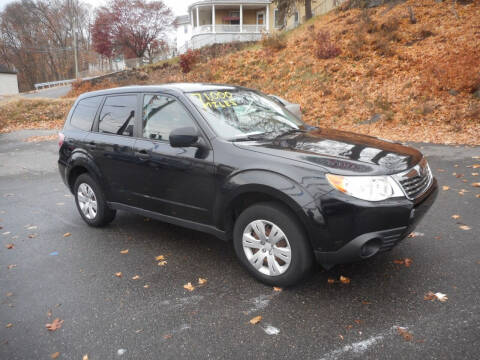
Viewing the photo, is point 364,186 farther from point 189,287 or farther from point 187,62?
point 187,62

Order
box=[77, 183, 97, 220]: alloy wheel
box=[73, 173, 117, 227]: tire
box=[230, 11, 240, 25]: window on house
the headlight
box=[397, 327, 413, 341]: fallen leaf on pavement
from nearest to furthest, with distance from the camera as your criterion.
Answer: box=[397, 327, 413, 341]: fallen leaf on pavement < the headlight < box=[73, 173, 117, 227]: tire < box=[77, 183, 97, 220]: alloy wheel < box=[230, 11, 240, 25]: window on house

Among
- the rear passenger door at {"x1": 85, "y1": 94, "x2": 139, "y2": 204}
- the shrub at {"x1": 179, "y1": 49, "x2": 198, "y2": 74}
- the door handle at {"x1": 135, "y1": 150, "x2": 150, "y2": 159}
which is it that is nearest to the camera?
the door handle at {"x1": 135, "y1": 150, "x2": 150, "y2": 159}

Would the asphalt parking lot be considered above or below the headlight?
below

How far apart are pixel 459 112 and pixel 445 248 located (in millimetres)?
8701

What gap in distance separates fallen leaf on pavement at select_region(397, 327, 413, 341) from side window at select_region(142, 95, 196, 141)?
8.59ft

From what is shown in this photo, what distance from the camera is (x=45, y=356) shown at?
113 inches

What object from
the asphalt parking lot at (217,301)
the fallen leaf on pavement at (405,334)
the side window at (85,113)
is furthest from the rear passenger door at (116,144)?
the fallen leaf on pavement at (405,334)

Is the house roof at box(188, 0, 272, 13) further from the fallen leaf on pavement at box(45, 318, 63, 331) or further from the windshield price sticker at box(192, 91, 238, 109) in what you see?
the fallen leaf on pavement at box(45, 318, 63, 331)

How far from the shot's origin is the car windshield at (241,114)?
13.1ft

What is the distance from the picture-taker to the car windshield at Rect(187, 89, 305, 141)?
4.00 meters

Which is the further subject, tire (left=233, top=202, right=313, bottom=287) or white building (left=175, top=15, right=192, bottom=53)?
white building (left=175, top=15, right=192, bottom=53)

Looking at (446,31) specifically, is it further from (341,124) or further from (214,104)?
(214,104)

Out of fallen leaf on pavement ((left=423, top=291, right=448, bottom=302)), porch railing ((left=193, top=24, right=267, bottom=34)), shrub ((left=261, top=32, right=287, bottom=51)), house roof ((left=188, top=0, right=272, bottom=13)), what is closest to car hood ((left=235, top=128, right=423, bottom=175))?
fallen leaf on pavement ((left=423, top=291, right=448, bottom=302))

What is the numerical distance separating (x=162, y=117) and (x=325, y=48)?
50.9 ft
